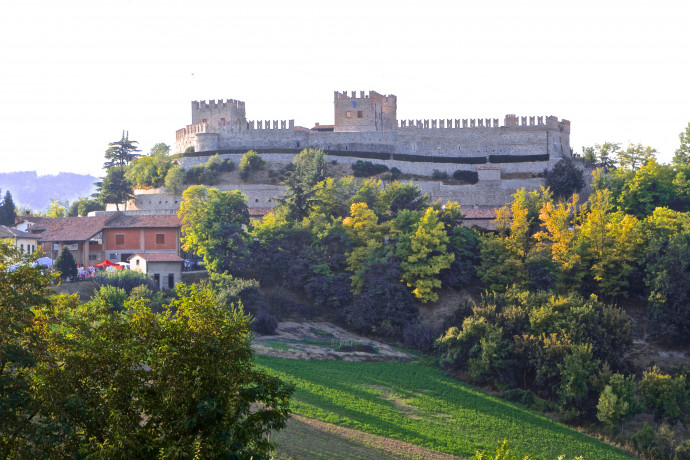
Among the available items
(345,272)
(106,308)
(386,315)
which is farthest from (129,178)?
(106,308)

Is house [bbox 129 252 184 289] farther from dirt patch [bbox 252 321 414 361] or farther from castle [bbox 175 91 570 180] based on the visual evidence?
castle [bbox 175 91 570 180]

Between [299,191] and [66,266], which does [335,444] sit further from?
[299,191]

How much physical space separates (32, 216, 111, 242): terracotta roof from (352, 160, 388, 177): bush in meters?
19.2

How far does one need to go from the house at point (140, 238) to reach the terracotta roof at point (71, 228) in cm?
85

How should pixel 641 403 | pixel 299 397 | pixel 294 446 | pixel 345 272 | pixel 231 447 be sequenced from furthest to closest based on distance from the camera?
pixel 345 272 → pixel 641 403 → pixel 299 397 → pixel 294 446 → pixel 231 447

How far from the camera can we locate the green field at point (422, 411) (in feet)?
83.8

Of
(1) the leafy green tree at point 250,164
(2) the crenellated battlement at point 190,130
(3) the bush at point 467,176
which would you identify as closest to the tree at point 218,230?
(1) the leafy green tree at point 250,164

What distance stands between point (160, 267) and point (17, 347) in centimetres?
2551

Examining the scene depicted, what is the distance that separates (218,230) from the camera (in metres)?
40.1

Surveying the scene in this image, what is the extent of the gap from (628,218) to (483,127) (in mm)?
24602

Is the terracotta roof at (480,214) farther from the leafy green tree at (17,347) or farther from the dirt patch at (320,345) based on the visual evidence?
the leafy green tree at (17,347)

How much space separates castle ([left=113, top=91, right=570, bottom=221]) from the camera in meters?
56.6

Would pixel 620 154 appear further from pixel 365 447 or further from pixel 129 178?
pixel 365 447

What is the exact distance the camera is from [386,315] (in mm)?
37375
